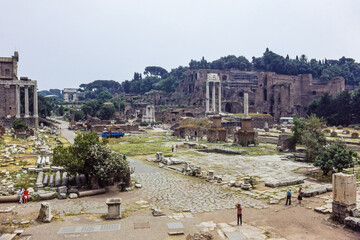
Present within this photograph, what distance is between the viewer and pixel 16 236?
999 centimetres

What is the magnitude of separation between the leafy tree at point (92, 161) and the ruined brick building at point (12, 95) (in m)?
41.5

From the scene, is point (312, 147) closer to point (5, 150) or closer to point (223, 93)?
point (5, 150)

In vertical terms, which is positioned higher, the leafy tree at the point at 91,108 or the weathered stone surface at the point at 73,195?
the leafy tree at the point at 91,108

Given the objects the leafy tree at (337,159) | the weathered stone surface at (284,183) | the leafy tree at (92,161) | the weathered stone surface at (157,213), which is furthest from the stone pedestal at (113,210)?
the leafy tree at (337,159)

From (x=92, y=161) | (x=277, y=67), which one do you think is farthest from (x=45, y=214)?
(x=277, y=67)

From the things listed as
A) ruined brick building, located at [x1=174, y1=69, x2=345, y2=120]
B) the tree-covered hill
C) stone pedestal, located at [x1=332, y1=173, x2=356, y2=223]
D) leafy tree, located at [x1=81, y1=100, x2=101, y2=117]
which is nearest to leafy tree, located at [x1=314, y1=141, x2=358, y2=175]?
stone pedestal, located at [x1=332, y1=173, x2=356, y2=223]

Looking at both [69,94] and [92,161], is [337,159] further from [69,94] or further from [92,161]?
[69,94]

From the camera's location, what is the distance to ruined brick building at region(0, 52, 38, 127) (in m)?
54.4

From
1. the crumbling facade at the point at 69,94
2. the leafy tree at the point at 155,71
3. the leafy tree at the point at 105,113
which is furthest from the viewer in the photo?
the crumbling facade at the point at 69,94

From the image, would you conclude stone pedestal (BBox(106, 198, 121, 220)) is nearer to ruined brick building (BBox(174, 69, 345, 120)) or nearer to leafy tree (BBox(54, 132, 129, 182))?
leafy tree (BBox(54, 132, 129, 182))

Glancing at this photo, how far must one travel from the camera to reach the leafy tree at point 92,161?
15.8m

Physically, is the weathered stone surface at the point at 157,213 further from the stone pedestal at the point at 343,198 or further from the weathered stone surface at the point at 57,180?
the weathered stone surface at the point at 57,180

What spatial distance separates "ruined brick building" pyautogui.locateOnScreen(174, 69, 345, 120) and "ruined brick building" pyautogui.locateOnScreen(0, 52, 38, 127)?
39.8 meters

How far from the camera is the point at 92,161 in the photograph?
53.2ft
